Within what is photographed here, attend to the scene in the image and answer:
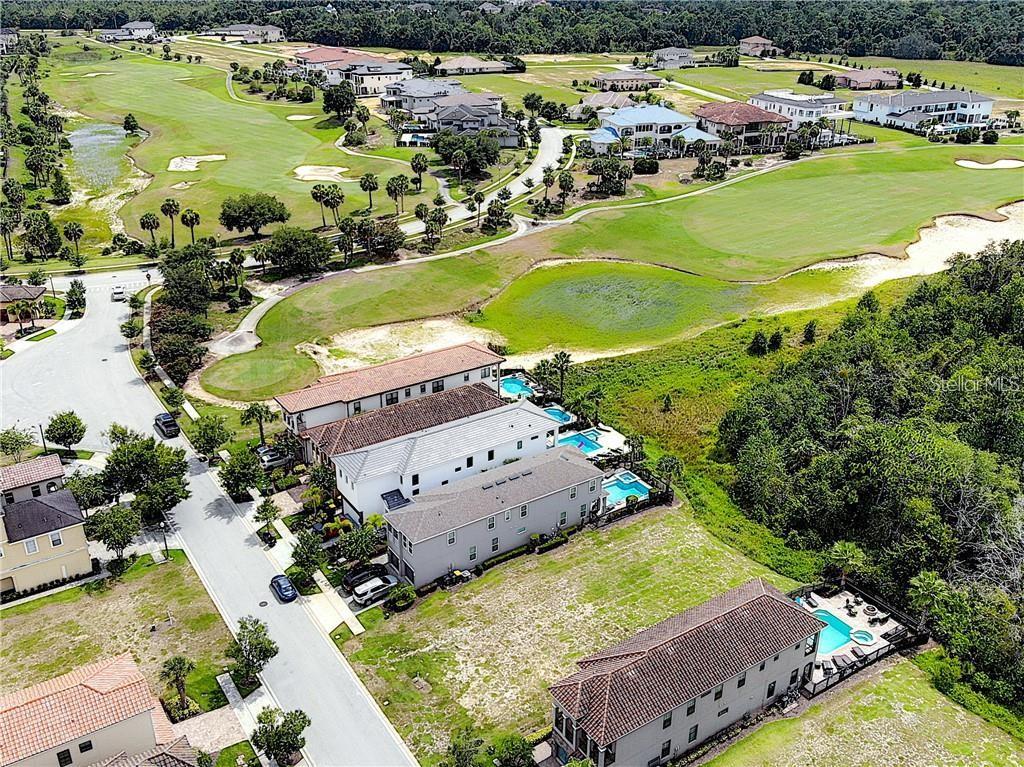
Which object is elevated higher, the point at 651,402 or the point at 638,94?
the point at 638,94

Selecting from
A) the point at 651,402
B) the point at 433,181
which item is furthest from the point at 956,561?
the point at 433,181

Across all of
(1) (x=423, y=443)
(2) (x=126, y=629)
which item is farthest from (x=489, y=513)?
(2) (x=126, y=629)

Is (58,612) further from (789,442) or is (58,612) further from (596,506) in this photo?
(789,442)

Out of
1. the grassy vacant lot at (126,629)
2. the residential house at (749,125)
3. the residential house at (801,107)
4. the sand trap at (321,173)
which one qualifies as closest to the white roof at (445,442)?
the grassy vacant lot at (126,629)

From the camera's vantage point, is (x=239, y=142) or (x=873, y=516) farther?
(x=239, y=142)

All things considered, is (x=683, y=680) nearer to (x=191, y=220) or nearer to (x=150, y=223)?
(x=191, y=220)
